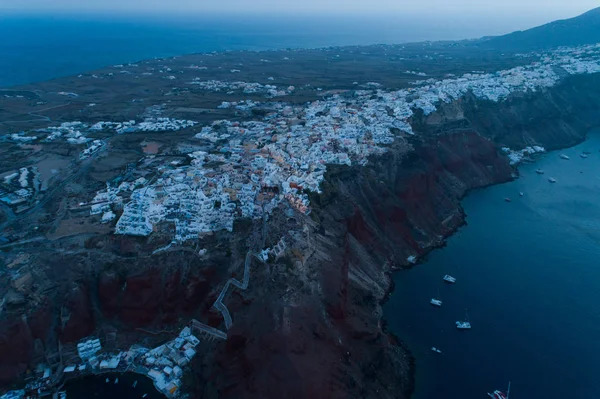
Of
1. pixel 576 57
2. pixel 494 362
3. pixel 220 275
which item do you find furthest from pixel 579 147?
pixel 220 275

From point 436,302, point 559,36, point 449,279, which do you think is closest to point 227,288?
point 436,302

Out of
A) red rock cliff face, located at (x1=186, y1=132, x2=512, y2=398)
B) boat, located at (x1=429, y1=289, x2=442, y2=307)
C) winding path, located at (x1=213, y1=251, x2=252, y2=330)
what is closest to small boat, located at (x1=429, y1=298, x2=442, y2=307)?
boat, located at (x1=429, y1=289, x2=442, y2=307)

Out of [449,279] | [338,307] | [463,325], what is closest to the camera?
[338,307]

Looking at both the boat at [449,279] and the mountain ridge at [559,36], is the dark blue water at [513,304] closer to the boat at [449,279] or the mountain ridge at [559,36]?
the boat at [449,279]

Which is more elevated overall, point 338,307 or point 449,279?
point 338,307

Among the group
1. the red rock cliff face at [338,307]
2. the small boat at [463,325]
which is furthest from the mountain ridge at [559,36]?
the small boat at [463,325]

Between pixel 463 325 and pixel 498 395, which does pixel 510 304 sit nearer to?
pixel 463 325
